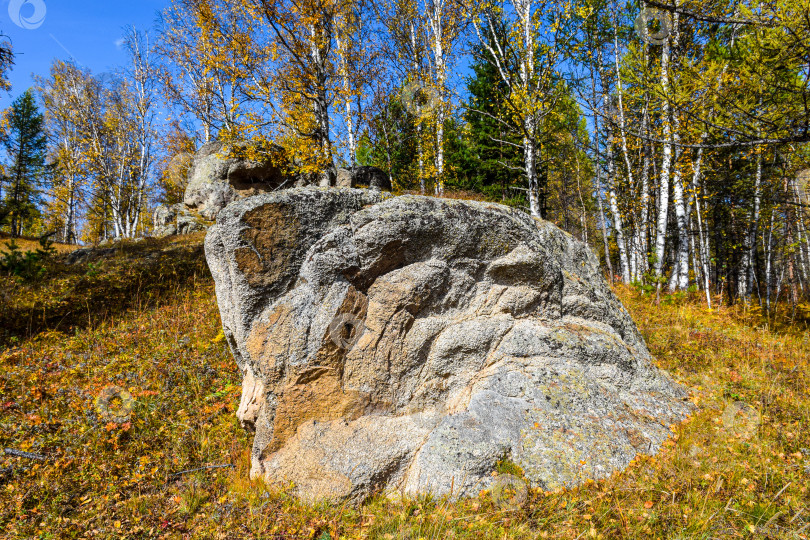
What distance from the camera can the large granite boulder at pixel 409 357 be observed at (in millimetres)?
3750

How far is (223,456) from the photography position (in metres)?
4.29

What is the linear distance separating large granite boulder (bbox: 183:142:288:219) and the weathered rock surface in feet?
10.2

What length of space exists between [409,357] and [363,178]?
1412 centimetres

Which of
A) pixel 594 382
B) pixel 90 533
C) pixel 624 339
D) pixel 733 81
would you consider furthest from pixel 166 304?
pixel 733 81

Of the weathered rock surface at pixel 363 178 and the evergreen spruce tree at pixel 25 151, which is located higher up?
the evergreen spruce tree at pixel 25 151

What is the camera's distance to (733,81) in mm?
7734

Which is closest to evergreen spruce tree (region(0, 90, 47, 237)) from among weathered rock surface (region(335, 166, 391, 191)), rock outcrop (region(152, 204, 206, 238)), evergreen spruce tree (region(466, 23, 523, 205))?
rock outcrop (region(152, 204, 206, 238))

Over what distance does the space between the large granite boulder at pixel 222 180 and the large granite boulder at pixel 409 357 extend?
46.2 ft

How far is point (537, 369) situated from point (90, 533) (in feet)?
15.9

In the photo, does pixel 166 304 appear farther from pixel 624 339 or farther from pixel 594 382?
pixel 624 339

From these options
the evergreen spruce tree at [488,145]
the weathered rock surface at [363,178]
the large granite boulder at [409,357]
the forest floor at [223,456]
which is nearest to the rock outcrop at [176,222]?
the weathered rock surface at [363,178]

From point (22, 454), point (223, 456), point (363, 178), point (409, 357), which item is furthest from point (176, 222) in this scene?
point (409, 357)

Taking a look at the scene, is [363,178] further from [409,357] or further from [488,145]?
[409,357]

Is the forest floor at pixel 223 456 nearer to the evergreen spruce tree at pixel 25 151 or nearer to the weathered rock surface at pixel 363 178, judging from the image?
the weathered rock surface at pixel 363 178
